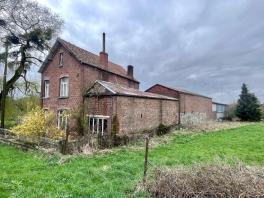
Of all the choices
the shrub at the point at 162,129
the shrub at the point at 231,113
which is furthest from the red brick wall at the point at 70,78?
the shrub at the point at 231,113

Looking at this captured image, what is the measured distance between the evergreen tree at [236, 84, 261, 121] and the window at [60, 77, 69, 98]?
107ft

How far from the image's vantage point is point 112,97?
18062 mm

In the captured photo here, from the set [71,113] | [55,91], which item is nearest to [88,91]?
[71,113]

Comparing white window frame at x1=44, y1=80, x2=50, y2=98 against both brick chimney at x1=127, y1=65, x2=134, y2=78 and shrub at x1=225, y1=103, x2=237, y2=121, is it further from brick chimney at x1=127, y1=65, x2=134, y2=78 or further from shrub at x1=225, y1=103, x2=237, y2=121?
shrub at x1=225, y1=103, x2=237, y2=121

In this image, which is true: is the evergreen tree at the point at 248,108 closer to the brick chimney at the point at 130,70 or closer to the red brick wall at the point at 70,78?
the brick chimney at the point at 130,70

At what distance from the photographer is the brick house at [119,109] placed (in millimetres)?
18141

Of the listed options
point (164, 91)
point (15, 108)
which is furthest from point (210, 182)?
point (15, 108)

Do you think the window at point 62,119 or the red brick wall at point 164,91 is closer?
the window at point 62,119

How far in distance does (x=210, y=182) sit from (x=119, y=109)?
42.0 ft

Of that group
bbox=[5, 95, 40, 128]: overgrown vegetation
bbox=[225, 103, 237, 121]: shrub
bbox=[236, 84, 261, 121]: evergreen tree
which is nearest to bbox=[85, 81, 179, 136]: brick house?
bbox=[5, 95, 40, 128]: overgrown vegetation

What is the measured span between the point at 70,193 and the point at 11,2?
23.0 metres

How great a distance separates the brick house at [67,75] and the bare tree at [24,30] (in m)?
2.39

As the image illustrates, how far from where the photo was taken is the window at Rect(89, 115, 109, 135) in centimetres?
1852

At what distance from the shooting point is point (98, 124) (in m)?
18.8
